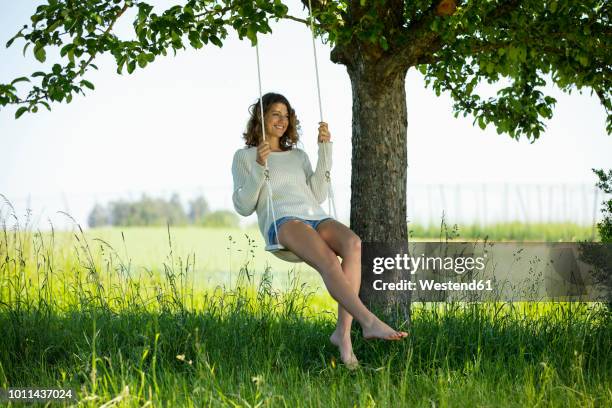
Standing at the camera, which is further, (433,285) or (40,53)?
(433,285)

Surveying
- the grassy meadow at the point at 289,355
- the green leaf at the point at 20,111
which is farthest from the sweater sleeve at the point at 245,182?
the green leaf at the point at 20,111

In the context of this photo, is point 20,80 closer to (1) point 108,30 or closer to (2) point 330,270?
(1) point 108,30

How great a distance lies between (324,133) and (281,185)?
42 centimetres

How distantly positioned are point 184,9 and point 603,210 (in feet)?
11.3

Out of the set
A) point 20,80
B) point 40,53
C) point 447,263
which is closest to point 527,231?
point 447,263

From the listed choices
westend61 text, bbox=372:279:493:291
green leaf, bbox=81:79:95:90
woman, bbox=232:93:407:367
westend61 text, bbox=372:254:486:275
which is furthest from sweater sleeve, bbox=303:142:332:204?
green leaf, bbox=81:79:95:90

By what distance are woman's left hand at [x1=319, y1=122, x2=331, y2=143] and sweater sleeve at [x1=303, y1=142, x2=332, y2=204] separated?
0.03m

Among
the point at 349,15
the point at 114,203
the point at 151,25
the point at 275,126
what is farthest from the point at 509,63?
the point at 114,203

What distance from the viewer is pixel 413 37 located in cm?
494

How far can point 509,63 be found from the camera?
5.25 meters

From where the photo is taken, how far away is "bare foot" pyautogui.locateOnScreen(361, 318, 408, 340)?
3857mm

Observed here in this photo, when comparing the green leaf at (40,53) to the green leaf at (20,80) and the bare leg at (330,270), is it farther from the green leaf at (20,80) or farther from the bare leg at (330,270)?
the bare leg at (330,270)

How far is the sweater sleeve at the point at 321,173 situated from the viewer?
461 cm

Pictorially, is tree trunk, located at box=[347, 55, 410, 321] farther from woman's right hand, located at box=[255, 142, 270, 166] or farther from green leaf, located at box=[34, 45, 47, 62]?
green leaf, located at box=[34, 45, 47, 62]
